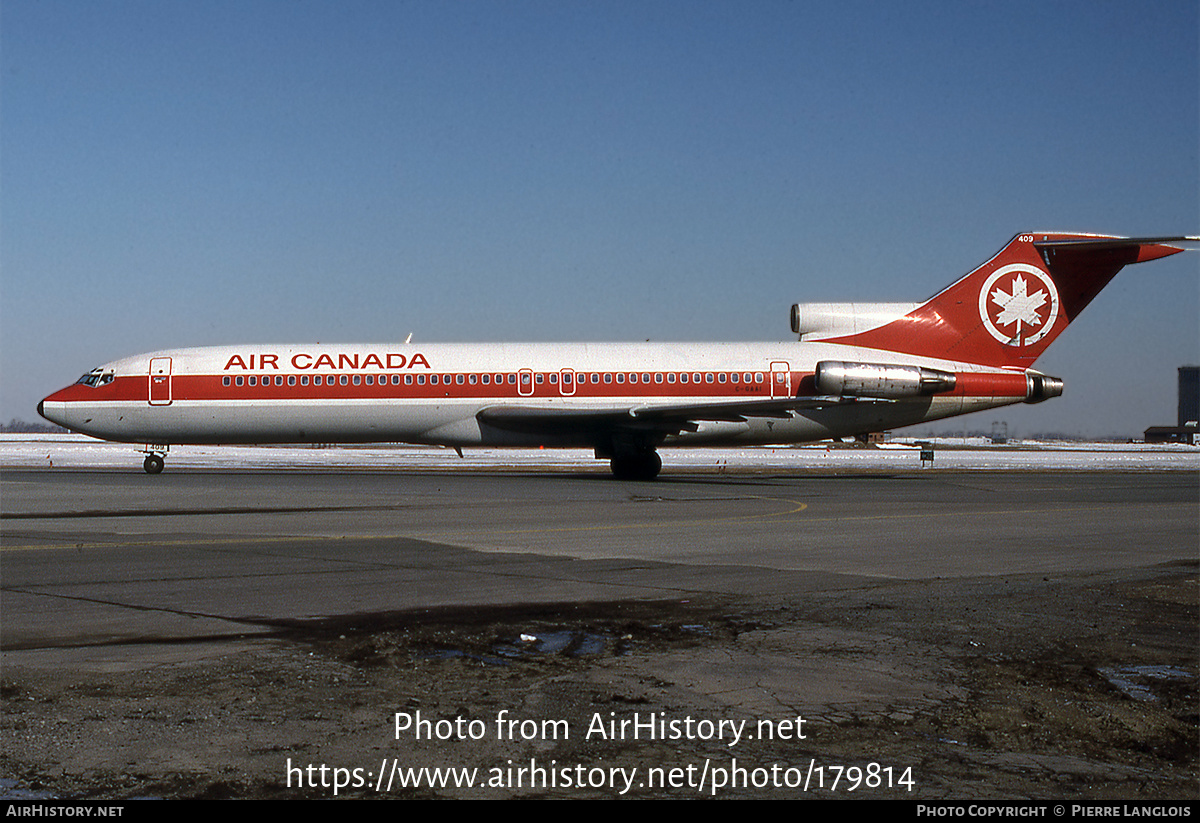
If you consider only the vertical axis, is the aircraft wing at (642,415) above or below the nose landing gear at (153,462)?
above

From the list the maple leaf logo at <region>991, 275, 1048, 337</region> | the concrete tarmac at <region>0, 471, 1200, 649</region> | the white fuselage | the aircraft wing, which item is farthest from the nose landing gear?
the maple leaf logo at <region>991, 275, 1048, 337</region>

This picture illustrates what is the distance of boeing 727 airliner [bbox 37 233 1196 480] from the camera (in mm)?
30688

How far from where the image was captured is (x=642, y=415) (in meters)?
28.9

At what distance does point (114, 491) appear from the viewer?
23250 mm

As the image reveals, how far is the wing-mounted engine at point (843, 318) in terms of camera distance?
33031 millimetres

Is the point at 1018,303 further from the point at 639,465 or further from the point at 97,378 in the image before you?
the point at 97,378

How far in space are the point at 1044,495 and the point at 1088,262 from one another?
1165 centimetres

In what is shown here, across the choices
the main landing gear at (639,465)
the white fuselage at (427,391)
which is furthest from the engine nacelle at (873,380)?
the main landing gear at (639,465)

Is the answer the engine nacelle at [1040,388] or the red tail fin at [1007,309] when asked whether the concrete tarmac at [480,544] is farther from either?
the red tail fin at [1007,309]

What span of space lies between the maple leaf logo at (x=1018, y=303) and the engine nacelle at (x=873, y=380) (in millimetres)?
3329

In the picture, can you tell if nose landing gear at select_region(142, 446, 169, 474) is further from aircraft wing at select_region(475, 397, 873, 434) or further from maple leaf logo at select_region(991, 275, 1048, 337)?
maple leaf logo at select_region(991, 275, 1048, 337)

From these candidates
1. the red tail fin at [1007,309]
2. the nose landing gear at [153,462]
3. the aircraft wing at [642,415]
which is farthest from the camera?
the red tail fin at [1007,309]

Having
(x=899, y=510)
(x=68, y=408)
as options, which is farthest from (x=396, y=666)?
(x=68, y=408)
